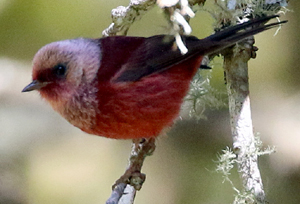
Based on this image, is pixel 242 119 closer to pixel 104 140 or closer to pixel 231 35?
pixel 231 35

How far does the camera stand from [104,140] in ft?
7.49

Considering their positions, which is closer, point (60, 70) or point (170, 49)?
point (60, 70)

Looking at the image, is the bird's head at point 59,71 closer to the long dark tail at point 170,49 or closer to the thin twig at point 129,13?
the long dark tail at point 170,49

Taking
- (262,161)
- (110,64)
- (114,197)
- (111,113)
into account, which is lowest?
(114,197)

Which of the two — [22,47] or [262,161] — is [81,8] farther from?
[262,161]

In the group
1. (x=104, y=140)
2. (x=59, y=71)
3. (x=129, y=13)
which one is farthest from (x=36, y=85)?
(x=104, y=140)

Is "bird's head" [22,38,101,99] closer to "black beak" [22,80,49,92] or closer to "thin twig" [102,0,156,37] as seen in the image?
"black beak" [22,80,49,92]

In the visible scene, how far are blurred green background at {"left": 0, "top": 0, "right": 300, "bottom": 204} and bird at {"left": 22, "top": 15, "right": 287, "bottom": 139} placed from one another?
0.59m

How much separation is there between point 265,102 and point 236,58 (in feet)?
2.54

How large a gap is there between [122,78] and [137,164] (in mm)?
457

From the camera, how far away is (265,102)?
2117 mm

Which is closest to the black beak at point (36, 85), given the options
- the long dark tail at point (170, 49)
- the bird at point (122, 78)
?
the bird at point (122, 78)

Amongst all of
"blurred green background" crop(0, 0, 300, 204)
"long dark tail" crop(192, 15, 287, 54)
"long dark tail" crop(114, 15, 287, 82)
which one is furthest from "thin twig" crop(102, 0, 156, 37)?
"blurred green background" crop(0, 0, 300, 204)

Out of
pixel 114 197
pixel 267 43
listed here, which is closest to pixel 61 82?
pixel 114 197
